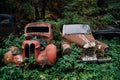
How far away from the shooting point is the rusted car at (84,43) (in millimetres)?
11062

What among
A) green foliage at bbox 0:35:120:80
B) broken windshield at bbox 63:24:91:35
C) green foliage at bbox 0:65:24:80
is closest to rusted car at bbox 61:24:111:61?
broken windshield at bbox 63:24:91:35

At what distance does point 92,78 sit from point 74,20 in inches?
252

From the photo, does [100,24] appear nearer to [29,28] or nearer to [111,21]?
[111,21]

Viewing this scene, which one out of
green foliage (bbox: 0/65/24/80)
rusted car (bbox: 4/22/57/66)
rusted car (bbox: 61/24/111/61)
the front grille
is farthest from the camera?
rusted car (bbox: 61/24/111/61)

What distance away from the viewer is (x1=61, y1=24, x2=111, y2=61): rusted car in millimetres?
11062

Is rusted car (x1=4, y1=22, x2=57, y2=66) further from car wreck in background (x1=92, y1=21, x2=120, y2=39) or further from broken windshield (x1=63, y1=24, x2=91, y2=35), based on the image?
car wreck in background (x1=92, y1=21, x2=120, y2=39)

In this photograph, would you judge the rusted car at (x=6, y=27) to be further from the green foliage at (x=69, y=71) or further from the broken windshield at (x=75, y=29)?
the green foliage at (x=69, y=71)

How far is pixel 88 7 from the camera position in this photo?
685 inches

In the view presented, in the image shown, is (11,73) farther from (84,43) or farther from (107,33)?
(107,33)

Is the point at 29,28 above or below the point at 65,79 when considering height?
above

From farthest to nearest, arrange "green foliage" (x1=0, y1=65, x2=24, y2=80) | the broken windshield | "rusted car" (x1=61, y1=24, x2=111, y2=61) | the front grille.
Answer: the broken windshield, "rusted car" (x1=61, y1=24, x2=111, y2=61), the front grille, "green foliage" (x1=0, y1=65, x2=24, y2=80)

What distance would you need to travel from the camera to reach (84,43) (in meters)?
11.4

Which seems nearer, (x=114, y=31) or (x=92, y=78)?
(x=92, y=78)

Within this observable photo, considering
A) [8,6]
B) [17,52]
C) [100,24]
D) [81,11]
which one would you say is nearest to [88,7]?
A: [81,11]
